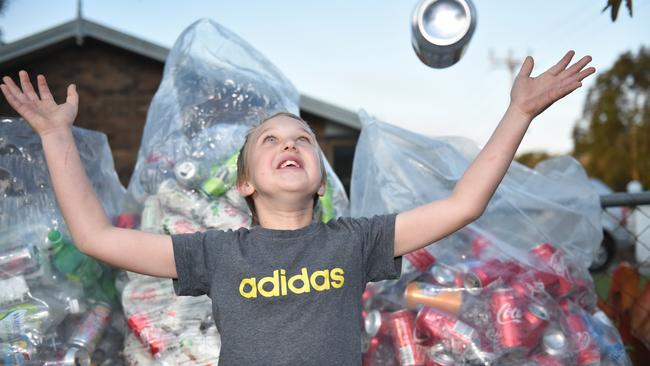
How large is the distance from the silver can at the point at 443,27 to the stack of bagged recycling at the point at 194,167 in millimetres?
740

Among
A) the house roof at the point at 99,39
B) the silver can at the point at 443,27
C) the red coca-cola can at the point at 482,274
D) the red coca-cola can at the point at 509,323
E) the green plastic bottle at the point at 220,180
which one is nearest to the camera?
the silver can at the point at 443,27

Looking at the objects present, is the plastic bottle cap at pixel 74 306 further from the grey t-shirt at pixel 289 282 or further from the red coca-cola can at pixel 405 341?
the red coca-cola can at pixel 405 341

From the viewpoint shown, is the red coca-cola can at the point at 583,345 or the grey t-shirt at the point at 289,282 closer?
the grey t-shirt at the point at 289,282

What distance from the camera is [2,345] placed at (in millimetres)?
1744

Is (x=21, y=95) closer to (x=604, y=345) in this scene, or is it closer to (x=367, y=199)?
(x=367, y=199)

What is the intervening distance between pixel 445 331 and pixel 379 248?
26.5 inches

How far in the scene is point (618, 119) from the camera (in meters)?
22.3

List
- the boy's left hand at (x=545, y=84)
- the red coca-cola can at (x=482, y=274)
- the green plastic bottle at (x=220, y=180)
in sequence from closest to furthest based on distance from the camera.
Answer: the boy's left hand at (x=545, y=84) → the red coca-cola can at (x=482, y=274) → the green plastic bottle at (x=220, y=180)

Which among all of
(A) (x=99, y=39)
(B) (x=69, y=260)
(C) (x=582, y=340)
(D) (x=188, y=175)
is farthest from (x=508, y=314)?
(A) (x=99, y=39)

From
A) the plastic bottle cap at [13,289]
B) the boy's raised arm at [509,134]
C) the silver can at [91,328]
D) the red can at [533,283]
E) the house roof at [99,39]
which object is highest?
the boy's raised arm at [509,134]

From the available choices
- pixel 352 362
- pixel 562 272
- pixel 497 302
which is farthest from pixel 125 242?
pixel 562 272

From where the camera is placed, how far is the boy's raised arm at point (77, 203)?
4.28ft

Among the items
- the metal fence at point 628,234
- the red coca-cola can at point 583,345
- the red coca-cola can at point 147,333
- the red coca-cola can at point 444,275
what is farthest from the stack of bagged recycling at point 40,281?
the metal fence at point 628,234

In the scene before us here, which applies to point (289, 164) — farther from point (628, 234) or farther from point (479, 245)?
point (628, 234)
